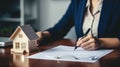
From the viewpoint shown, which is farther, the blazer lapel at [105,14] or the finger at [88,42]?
the blazer lapel at [105,14]

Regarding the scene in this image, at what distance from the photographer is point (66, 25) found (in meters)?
2.04

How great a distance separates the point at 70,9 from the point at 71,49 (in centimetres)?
60

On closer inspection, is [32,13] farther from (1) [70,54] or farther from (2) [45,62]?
(2) [45,62]

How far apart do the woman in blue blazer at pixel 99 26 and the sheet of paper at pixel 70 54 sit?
2.1 inches

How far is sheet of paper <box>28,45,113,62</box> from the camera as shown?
128 cm

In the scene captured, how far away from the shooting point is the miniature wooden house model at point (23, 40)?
1453mm

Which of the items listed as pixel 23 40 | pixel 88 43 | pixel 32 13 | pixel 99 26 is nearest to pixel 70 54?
pixel 88 43

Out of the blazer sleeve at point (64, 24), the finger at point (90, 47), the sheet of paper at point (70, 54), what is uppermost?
the blazer sleeve at point (64, 24)

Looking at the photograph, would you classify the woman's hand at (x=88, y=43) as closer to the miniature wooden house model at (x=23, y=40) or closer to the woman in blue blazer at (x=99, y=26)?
the woman in blue blazer at (x=99, y=26)

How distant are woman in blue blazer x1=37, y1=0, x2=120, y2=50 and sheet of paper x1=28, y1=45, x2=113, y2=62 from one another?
54 millimetres

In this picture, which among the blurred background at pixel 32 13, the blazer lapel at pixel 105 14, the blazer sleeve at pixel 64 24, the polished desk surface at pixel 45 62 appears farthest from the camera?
the blurred background at pixel 32 13

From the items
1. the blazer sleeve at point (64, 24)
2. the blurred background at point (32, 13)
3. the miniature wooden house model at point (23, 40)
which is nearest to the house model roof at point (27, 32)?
the miniature wooden house model at point (23, 40)

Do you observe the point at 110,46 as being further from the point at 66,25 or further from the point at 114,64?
the point at 66,25

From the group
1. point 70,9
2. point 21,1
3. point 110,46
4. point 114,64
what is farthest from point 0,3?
point 114,64
